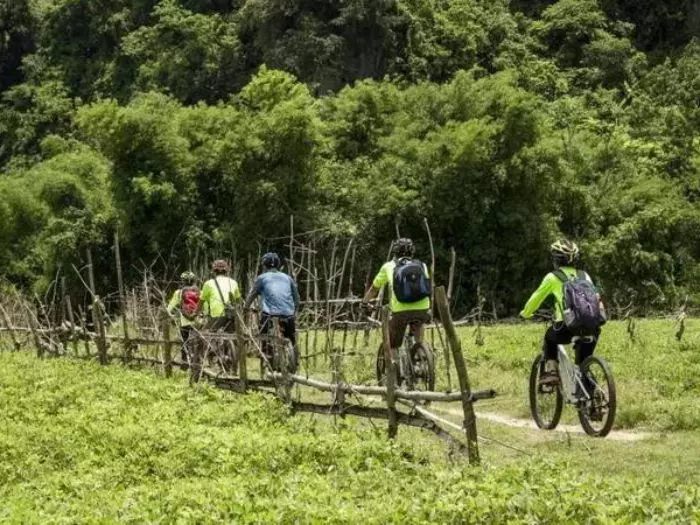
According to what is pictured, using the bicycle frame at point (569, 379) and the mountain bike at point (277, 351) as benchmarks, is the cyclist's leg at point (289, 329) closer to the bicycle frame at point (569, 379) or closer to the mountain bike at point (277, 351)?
the mountain bike at point (277, 351)

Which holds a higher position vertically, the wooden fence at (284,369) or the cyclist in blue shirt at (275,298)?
the cyclist in blue shirt at (275,298)

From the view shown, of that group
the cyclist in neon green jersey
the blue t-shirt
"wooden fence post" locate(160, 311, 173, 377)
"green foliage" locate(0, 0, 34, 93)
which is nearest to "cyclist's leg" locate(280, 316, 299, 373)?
the blue t-shirt

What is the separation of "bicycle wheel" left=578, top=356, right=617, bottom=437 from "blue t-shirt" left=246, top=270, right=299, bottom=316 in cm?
395

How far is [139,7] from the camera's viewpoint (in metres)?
39.6

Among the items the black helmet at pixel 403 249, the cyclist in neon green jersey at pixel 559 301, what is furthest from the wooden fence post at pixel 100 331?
the cyclist in neon green jersey at pixel 559 301

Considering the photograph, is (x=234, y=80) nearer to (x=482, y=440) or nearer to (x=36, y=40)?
(x=36, y=40)

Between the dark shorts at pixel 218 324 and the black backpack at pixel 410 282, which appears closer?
the black backpack at pixel 410 282

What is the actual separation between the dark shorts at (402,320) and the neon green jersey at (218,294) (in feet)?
9.55

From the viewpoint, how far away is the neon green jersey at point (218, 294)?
37.6ft

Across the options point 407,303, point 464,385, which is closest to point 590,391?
point 464,385

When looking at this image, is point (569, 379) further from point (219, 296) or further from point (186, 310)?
point (186, 310)

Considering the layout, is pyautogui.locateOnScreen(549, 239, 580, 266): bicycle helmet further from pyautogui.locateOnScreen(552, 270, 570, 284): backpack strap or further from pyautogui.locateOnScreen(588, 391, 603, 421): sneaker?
pyautogui.locateOnScreen(588, 391, 603, 421): sneaker

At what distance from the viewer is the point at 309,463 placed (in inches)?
283

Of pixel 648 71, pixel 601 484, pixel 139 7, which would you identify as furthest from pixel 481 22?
pixel 601 484
